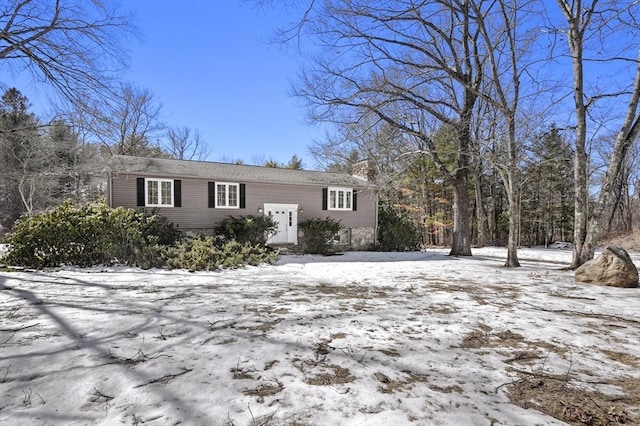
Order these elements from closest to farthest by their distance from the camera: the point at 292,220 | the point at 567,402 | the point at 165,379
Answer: the point at 567,402 → the point at 165,379 → the point at 292,220

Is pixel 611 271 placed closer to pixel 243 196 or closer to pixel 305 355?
pixel 305 355

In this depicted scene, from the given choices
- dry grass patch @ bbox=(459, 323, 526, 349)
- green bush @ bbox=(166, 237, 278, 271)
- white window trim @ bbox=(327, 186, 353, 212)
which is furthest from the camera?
white window trim @ bbox=(327, 186, 353, 212)

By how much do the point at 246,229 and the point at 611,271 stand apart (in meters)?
10.6

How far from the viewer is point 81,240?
8.72 meters

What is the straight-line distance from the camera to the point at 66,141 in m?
19.8

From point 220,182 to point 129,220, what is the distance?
451 centimetres

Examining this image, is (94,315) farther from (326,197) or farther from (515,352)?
(326,197)

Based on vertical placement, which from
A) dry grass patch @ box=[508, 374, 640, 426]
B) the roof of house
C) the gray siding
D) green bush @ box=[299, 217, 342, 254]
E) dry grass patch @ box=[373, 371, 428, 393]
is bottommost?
dry grass patch @ box=[508, 374, 640, 426]

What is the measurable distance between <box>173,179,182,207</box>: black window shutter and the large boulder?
12.6 meters

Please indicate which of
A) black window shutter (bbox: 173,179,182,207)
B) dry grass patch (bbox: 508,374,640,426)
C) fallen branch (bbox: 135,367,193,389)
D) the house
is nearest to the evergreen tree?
the house

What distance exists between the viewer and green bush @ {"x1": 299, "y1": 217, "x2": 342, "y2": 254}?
13789mm

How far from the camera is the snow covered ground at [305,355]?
6.58 ft

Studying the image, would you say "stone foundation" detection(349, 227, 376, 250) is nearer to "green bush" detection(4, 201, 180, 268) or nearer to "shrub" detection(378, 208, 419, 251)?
"shrub" detection(378, 208, 419, 251)

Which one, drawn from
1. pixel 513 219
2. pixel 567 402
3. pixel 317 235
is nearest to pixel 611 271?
pixel 513 219
